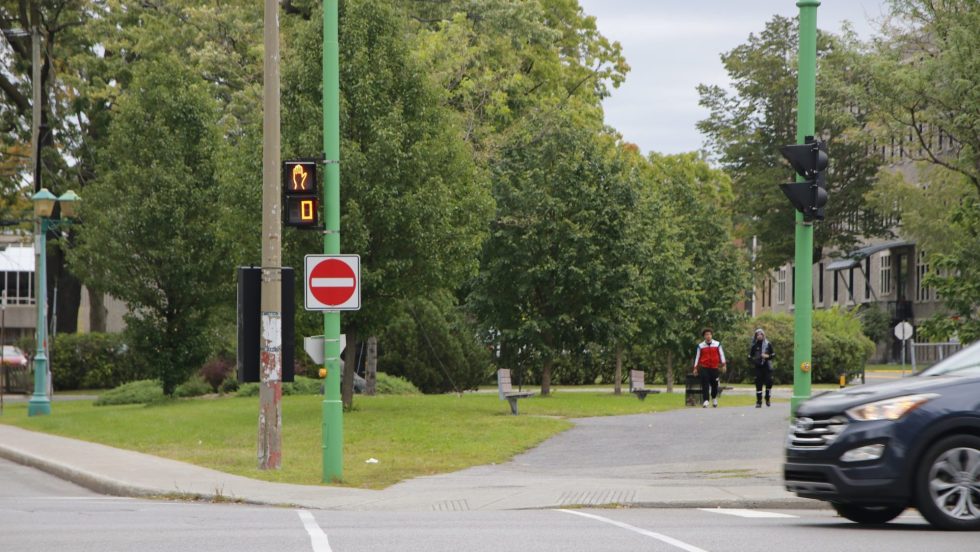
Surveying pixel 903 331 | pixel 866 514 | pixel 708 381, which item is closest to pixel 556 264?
pixel 708 381

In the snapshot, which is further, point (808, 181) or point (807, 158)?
point (808, 181)

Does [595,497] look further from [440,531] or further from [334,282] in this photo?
[334,282]

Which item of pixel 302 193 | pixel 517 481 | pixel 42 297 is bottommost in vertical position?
pixel 517 481

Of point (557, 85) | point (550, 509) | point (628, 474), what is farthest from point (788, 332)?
point (550, 509)

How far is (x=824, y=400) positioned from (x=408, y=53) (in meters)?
19.6

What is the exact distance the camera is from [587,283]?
38000 mm

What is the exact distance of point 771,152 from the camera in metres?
77.1

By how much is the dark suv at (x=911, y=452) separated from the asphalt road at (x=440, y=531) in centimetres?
33

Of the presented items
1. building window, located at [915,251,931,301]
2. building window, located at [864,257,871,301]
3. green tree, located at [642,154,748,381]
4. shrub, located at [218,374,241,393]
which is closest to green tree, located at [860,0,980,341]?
green tree, located at [642,154,748,381]

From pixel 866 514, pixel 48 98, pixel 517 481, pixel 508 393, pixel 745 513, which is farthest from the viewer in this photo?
pixel 48 98

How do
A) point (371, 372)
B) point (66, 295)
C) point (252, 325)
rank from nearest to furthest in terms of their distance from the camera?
point (252, 325) → point (371, 372) → point (66, 295)

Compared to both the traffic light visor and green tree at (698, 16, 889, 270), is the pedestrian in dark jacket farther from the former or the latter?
green tree at (698, 16, 889, 270)

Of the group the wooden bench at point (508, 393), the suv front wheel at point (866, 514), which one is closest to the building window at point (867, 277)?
the wooden bench at point (508, 393)

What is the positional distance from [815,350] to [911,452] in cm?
4315
